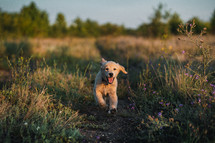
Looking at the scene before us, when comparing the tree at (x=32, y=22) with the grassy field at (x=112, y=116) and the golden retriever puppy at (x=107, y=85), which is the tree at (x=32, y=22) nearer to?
the grassy field at (x=112, y=116)

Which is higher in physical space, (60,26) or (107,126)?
Answer: (60,26)

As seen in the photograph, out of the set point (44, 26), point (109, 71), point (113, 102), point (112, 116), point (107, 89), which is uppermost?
point (44, 26)

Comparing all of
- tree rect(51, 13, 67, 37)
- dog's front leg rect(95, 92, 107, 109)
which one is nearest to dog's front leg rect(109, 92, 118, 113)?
dog's front leg rect(95, 92, 107, 109)

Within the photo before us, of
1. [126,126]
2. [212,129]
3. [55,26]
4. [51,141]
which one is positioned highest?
[55,26]

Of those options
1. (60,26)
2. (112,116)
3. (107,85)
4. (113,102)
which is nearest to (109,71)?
(107,85)

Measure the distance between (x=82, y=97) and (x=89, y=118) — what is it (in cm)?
112

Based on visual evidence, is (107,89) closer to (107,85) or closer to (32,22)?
(107,85)

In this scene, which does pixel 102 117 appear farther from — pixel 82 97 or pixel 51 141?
pixel 51 141

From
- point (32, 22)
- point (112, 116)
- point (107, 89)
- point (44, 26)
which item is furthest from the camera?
point (44, 26)

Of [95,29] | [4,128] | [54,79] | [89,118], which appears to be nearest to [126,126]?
[89,118]

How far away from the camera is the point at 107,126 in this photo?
3.05 m

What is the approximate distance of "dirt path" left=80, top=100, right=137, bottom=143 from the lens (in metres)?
2.64

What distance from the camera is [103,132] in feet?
9.31

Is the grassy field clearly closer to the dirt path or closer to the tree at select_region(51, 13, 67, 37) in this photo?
the dirt path
